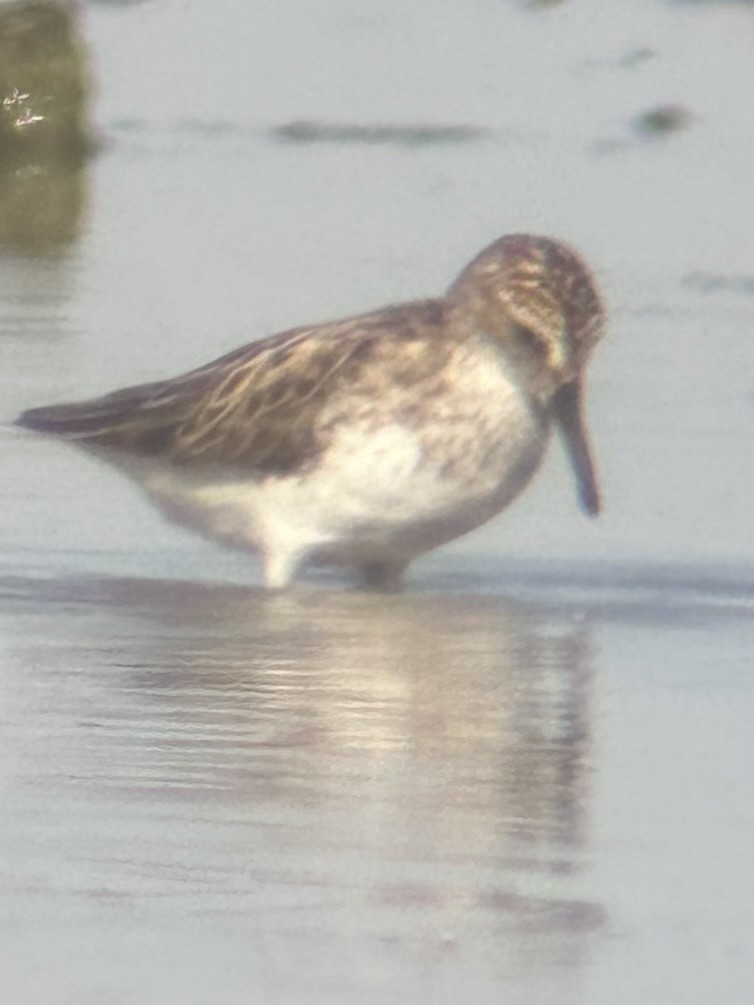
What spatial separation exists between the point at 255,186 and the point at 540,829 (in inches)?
358

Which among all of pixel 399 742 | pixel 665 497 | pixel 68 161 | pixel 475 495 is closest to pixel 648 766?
pixel 399 742

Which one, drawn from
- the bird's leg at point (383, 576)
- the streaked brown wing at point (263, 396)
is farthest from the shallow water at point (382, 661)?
the streaked brown wing at point (263, 396)

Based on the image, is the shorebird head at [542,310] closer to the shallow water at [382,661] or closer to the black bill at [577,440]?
the black bill at [577,440]

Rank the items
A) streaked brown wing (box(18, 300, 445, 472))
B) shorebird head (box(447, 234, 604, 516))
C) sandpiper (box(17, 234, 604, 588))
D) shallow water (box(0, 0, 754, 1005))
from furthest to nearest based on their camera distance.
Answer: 1. shorebird head (box(447, 234, 604, 516))
2. streaked brown wing (box(18, 300, 445, 472))
3. sandpiper (box(17, 234, 604, 588))
4. shallow water (box(0, 0, 754, 1005))

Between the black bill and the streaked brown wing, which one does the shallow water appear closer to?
the black bill

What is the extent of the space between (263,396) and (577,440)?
76 centimetres

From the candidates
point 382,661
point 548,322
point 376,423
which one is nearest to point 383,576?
point 376,423

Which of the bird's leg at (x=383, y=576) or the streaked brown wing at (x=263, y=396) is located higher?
the streaked brown wing at (x=263, y=396)

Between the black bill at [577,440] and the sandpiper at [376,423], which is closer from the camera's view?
the sandpiper at [376,423]

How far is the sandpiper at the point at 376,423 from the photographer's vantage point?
27.0ft

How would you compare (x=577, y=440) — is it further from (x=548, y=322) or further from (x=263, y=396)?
(x=263, y=396)

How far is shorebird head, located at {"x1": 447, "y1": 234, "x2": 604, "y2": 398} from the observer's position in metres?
8.53

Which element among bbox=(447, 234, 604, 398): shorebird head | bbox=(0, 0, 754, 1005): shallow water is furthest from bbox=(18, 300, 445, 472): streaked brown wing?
bbox=(0, 0, 754, 1005): shallow water

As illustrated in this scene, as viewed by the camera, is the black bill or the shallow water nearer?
the shallow water
